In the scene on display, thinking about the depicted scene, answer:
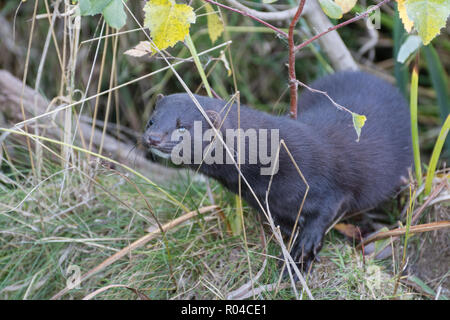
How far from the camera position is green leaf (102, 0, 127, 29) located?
1499 millimetres

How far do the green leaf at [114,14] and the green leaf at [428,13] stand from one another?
2.42ft

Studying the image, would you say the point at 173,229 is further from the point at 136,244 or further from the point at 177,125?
the point at 177,125

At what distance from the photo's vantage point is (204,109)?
1813 millimetres

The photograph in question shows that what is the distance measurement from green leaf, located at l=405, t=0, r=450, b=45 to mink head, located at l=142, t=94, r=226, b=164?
69cm

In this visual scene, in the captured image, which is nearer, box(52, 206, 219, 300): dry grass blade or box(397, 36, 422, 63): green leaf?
box(52, 206, 219, 300): dry grass blade

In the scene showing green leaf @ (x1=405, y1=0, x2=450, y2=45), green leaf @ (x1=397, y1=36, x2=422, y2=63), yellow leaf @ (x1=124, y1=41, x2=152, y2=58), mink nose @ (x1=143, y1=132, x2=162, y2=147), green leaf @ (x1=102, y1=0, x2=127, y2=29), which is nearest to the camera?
green leaf @ (x1=405, y1=0, x2=450, y2=45)

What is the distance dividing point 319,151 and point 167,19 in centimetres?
84

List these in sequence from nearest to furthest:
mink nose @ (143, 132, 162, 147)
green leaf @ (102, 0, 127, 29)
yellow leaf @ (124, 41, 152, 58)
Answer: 1. green leaf @ (102, 0, 127, 29)
2. mink nose @ (143, 132, 162, 147)
3. yellow leaf @ (124, 41, 152, 58)

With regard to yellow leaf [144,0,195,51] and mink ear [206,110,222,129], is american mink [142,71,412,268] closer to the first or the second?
mink ear [206,110,222,129]

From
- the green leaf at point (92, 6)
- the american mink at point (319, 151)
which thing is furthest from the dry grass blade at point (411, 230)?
the green leaf at point (92, 6)

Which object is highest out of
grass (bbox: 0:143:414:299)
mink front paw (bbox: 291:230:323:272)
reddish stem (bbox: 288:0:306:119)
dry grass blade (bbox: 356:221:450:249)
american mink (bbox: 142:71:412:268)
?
reddish stem (bbox: 288:0:306:119)

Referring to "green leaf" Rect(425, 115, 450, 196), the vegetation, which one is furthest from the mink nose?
"green leaf" Rect(425, 115, 450, 196)

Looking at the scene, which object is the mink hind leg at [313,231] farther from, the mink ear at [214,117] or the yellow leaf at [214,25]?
the yellow leaf at [214,25]

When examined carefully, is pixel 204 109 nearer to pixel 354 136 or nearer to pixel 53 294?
pixel 354 136
